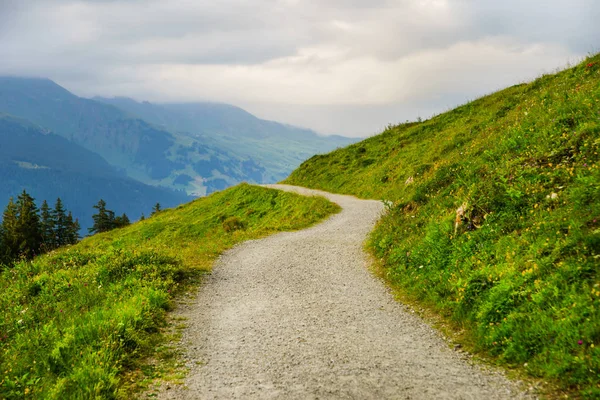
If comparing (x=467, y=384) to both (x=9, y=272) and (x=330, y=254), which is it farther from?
(x=9, y=272)

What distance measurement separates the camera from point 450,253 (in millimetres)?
11266

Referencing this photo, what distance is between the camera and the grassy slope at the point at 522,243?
6371mm

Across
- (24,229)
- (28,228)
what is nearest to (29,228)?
(28,228)

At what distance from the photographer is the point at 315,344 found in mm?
8070

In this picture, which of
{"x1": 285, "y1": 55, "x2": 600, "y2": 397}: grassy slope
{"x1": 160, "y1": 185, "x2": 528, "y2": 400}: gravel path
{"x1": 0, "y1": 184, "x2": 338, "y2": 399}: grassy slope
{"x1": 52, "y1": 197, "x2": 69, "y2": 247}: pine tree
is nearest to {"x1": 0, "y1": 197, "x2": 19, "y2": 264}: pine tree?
{"x1": 52, "y1": 197, "x2": 69, "y2": 247}: pine tree

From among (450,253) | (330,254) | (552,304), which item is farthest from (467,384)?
(330,254)

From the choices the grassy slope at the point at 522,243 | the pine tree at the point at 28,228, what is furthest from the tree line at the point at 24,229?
the grassy slope at the point at 522,243

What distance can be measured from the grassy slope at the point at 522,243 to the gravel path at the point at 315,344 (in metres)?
0.86

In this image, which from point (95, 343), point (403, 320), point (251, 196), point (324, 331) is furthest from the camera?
point (251, 196)

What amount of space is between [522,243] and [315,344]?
5.56 metres

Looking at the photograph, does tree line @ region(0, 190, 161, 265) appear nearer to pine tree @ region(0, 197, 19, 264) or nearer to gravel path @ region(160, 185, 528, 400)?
pine tree @ region(0, 197, 19, 264)

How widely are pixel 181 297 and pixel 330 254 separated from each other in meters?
7.56

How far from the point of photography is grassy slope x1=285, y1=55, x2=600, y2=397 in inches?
251

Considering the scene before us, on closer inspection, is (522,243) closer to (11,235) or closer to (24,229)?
(24,229)
